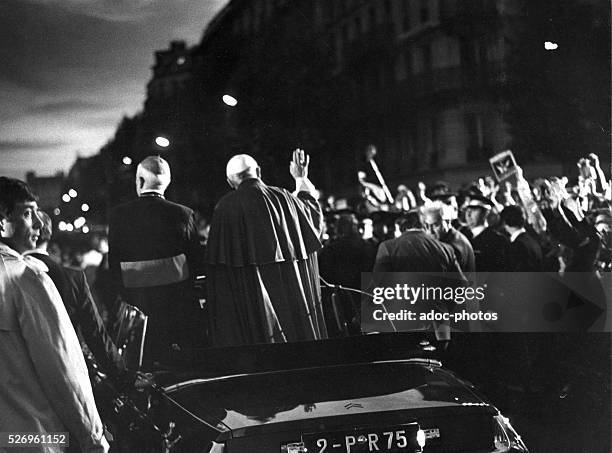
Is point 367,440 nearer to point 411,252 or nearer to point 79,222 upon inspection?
point 411,252

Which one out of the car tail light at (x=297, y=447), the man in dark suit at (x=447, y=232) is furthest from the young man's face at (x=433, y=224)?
the car tail light at (x=297, y=447)

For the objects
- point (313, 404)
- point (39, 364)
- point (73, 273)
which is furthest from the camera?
point (73, 273)

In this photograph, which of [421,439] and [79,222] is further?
[79,222]

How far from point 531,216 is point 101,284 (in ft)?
6.94

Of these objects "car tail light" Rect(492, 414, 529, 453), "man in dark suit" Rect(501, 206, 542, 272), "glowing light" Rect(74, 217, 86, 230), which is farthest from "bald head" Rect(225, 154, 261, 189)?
"car tail light" Rect(492, 414, 529, 453)

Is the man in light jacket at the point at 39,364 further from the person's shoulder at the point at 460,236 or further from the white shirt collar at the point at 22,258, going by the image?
the person's shoulder at the point at 460,236

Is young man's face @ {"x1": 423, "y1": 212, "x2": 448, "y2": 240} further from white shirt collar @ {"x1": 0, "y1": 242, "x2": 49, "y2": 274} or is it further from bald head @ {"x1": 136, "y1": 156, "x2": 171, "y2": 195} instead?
white shirt collar @ {"x1": 0, "y1": 242, "x2": 49, "y2": 274}

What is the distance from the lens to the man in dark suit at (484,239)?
3.71 m

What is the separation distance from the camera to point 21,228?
9.98 feet

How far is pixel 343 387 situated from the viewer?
333 centimetres

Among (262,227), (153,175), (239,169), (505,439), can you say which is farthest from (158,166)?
(505,439)

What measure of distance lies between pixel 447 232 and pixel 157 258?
142cm

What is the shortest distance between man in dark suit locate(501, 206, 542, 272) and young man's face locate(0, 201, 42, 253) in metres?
2.22

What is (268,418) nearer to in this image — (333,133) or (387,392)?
(387,392)
